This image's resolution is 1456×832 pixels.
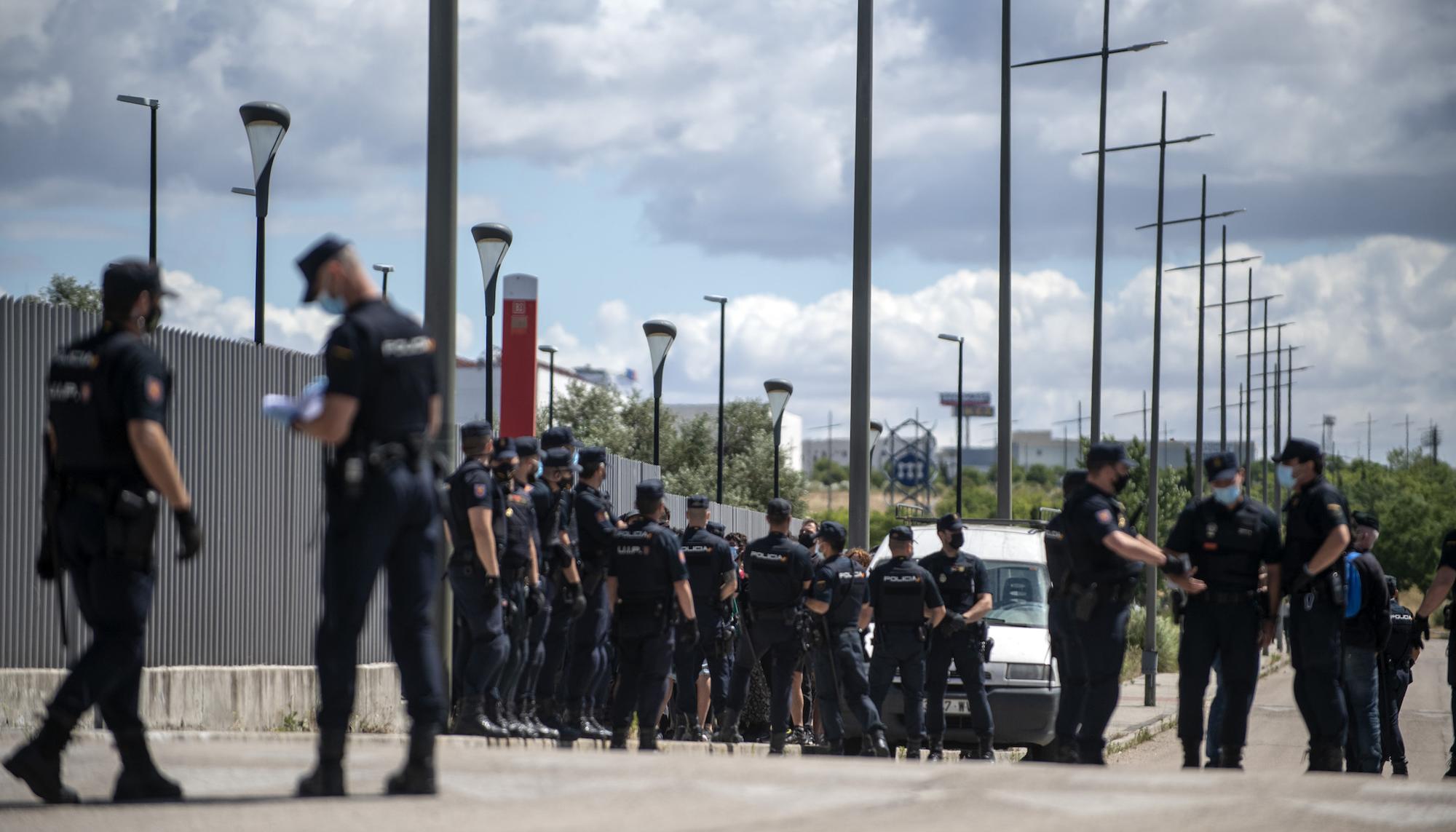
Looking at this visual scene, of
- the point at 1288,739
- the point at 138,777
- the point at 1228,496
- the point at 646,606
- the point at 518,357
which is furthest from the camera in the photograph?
the point at 1288,739

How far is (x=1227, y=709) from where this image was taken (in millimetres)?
9594

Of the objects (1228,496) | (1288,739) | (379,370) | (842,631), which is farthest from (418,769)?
(1288,739)

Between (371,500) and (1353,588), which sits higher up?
(371,500)

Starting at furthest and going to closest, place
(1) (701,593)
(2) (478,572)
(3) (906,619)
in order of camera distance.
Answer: (1) (701,593)
(3) (906,619)
(2) (478,572)

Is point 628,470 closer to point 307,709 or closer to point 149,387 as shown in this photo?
point 307,709

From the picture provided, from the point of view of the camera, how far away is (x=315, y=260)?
6.07 metres

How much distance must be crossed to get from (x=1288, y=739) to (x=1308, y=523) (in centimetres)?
1492

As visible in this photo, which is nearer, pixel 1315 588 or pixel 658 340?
pixel 1315 588

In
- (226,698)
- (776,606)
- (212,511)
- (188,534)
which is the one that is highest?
(188,534)

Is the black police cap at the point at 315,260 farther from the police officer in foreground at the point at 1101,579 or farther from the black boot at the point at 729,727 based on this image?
the black boot at the point at 729,727

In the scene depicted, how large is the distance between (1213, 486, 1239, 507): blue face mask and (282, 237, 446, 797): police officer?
523 centimetres

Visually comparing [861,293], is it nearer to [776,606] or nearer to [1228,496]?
[776,606]

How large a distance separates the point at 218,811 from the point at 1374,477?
121483 millimetres

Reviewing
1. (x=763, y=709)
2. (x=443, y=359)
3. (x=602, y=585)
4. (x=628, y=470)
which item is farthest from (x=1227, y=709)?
(x=628, y=470)
